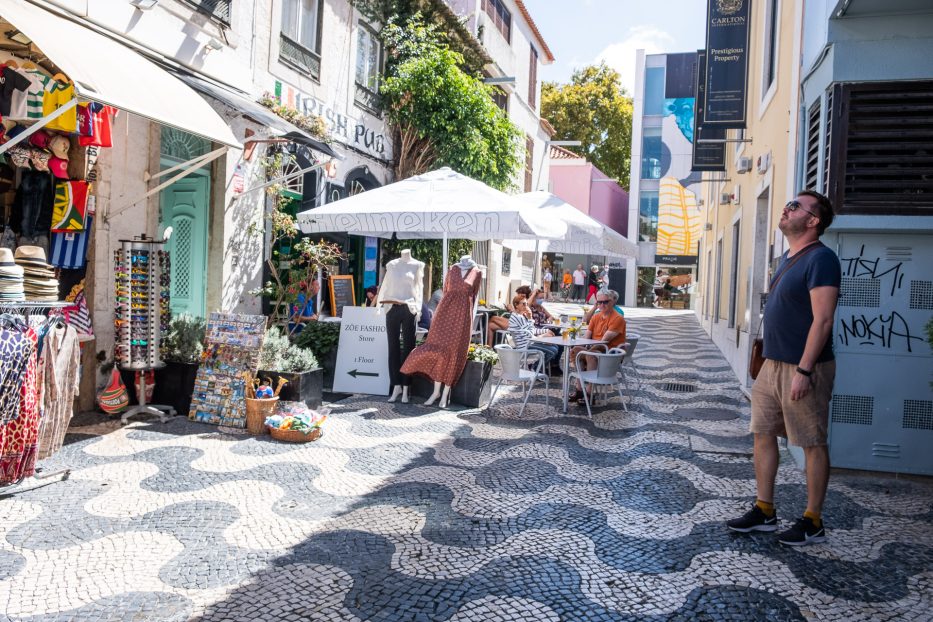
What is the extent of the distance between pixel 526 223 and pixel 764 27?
5515 millimetres

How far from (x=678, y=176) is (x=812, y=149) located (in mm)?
28410

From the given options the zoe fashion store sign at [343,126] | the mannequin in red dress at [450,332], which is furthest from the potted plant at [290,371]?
the zoe fashion store sign at [343,126]

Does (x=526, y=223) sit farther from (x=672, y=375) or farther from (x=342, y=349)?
(x=672, y=375)

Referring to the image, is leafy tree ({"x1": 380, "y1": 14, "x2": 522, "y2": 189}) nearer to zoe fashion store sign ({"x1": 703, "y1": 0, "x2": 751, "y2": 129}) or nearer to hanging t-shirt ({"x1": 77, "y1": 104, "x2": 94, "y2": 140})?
zoe fashion store sign ({"x1": 703, "y1": 0, "x2": 751, "y2": 129})

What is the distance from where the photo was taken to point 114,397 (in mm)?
6383

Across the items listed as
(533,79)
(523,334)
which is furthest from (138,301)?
(533,79)

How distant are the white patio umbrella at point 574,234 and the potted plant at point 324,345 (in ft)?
9.50

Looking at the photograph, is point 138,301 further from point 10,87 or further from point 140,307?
point 10,87

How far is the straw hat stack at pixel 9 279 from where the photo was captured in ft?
14.0

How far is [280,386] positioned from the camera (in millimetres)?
6457

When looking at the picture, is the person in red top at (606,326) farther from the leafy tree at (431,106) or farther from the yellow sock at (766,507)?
the leafy tree at (431,106)

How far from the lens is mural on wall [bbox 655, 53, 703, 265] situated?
31484 millimetres

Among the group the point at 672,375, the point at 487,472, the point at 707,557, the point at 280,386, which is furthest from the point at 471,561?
the point at 672,375

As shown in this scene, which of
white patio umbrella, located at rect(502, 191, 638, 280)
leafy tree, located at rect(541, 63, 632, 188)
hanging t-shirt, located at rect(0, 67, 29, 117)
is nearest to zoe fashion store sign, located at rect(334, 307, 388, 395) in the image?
white patio umbrella, located at rect(502, 191, 638, 280)
